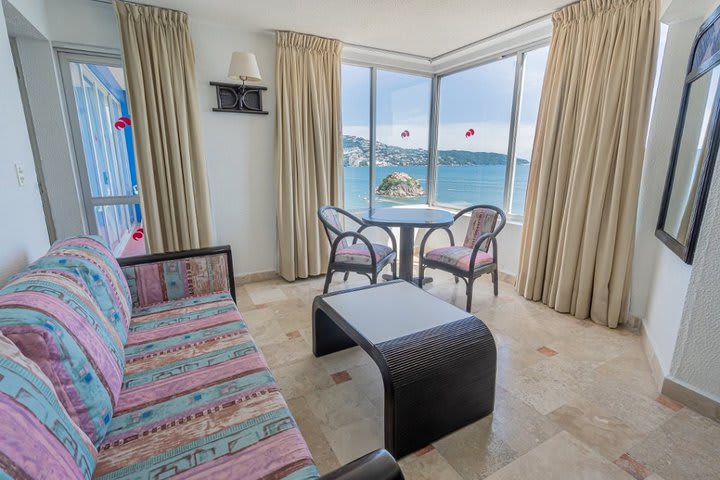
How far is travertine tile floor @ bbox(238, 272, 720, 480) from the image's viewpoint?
1.44 m

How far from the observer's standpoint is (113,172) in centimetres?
310

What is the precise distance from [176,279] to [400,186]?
3142 mm

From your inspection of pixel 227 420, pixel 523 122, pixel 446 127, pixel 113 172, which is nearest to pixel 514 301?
pixel 523 122

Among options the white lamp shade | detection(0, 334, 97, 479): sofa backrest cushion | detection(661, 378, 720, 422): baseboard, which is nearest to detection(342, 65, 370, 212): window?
the white lamp shade

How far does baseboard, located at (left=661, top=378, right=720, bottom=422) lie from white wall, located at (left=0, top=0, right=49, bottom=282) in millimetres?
3159

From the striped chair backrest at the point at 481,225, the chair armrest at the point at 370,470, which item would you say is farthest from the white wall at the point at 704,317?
the chair armrest at the point at 370,470

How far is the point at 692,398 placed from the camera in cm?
174

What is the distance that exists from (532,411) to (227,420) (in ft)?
4.78

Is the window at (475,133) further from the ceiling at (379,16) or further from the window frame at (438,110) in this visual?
the ceiling at (379,16)

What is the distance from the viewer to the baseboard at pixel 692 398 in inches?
65.7

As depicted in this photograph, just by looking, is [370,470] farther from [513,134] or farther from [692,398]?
[513,134]

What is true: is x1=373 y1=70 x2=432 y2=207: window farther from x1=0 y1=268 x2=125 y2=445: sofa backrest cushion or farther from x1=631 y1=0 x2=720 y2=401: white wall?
x1=0 y1=268 x2=125 y2=445: sofa backrest cushion

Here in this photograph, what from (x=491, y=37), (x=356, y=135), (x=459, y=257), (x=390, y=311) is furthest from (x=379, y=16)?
(x=390, y=311)

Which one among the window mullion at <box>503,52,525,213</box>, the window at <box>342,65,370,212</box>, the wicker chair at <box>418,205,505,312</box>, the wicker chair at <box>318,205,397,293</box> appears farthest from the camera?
the window at <box>342,65,370,212</box>
